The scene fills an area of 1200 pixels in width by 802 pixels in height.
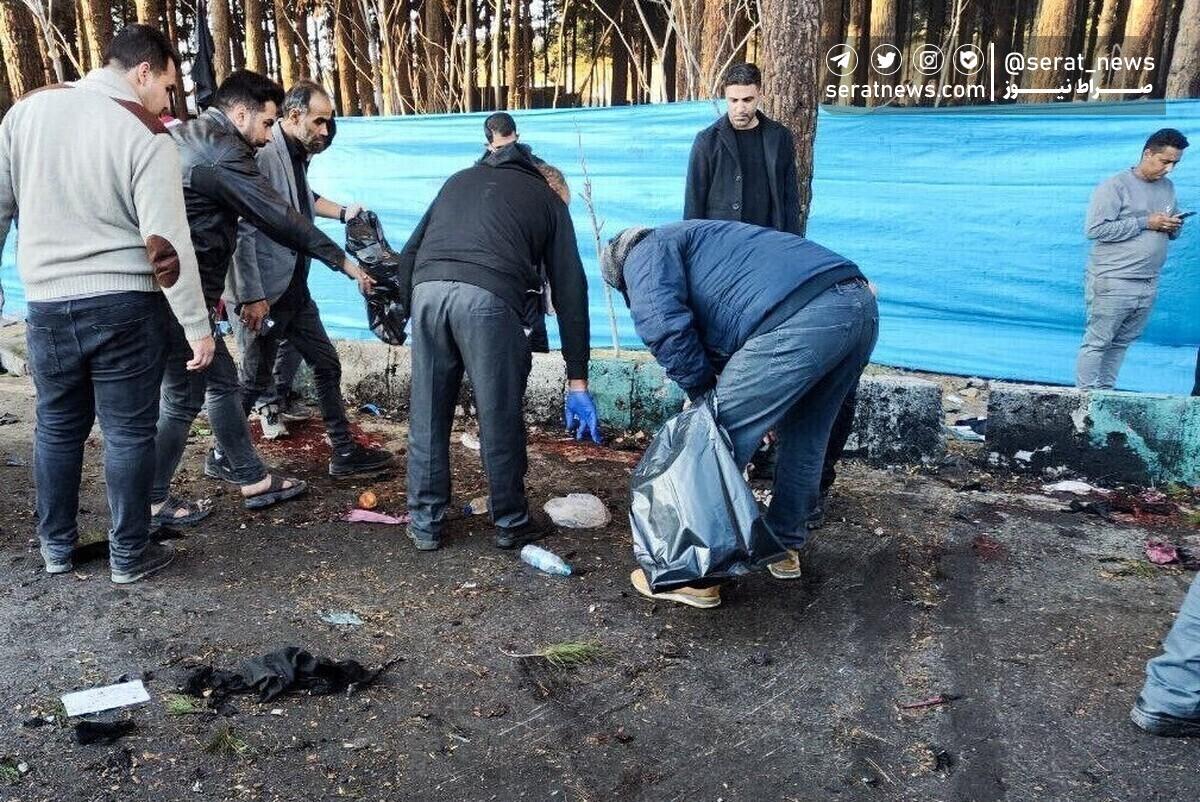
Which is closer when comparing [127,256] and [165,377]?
[127,256]

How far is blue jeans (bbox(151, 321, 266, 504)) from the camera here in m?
3.96

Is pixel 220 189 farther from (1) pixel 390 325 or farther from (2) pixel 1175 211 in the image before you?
(2) pixel 1175 211

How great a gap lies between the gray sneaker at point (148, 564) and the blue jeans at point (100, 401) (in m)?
0.03

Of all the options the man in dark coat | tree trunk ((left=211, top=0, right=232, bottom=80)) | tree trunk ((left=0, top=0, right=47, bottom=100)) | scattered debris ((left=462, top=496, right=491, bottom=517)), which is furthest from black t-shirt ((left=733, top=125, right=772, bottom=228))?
tree trunk ((left=0, top=0, right=47, bottom=100))

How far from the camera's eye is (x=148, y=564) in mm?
3670

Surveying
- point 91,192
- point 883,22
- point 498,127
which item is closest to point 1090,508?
point 498,127

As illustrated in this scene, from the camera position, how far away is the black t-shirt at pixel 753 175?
198 inches

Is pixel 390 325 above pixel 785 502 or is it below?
above

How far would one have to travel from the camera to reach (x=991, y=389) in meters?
5.07

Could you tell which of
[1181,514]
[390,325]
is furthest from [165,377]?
[1181,514]

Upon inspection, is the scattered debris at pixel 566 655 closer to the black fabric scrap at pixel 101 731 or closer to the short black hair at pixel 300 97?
the black fabric scrap at pixel 101 731

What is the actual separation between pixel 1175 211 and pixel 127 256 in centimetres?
571

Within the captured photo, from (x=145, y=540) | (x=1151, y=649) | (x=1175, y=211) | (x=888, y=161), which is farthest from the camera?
(x=888, y=161)

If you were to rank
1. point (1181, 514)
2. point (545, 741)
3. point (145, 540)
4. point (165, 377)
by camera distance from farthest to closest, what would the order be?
1. point (1181, 514)
2. point (165, 377)
3. point (145, 540)
4. point (545, 741)
